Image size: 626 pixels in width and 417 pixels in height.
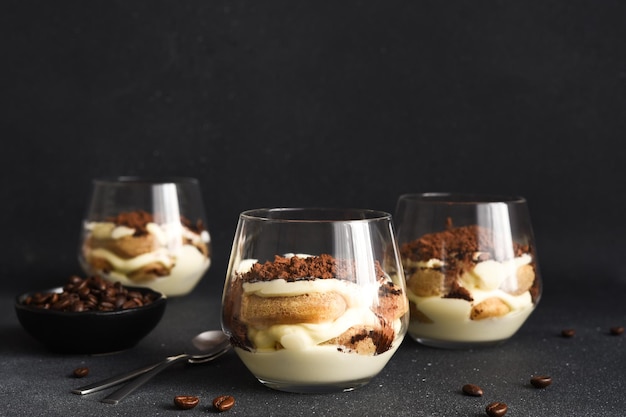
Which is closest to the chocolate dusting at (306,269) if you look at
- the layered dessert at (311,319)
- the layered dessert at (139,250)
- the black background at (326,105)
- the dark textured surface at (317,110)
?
the layered dessert at (311,319)

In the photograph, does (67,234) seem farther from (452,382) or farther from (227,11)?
(452,382)

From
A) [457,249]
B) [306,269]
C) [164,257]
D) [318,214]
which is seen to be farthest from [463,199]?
[164,257]

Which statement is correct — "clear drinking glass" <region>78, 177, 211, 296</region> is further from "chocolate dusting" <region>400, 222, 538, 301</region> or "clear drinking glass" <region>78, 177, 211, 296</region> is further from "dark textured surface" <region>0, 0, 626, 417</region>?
"chocolate dusting" <region>400, 222, 538, 301</region>

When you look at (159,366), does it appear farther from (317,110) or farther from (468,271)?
(317,110)

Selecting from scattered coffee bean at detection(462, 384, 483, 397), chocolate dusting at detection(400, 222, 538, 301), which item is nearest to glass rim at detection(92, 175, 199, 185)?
chocolate dusting at detection(400, 222, 538, 301)

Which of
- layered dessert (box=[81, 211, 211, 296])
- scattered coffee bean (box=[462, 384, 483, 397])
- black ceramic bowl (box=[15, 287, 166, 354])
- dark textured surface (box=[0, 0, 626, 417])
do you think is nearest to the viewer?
scattered coffee bean (box=[462, 384, 483, 397])

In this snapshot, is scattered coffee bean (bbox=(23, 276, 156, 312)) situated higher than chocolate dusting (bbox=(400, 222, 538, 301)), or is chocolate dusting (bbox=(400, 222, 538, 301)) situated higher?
chocolate dusting (bbox=(400, 222, 538, 301))
